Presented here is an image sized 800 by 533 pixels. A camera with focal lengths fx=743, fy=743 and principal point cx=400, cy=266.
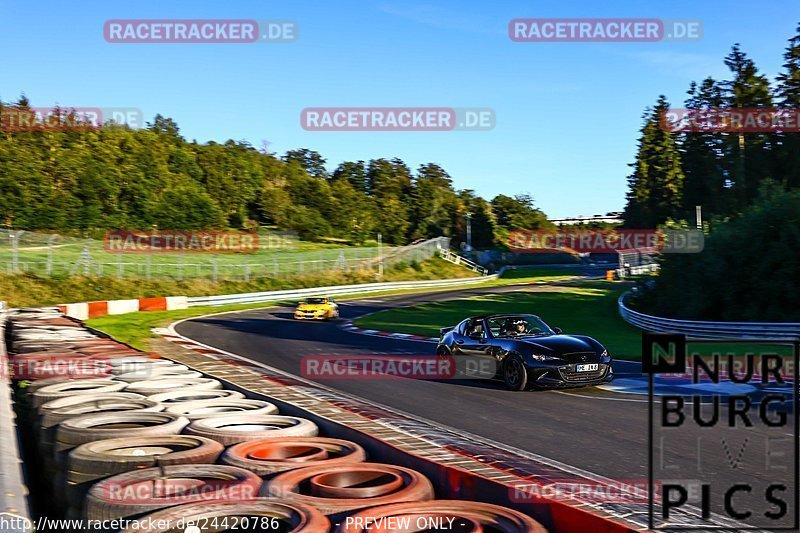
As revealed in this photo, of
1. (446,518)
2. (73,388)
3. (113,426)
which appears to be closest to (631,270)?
(73,388)

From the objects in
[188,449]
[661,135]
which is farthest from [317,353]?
[661,135]

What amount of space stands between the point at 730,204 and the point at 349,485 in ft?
180

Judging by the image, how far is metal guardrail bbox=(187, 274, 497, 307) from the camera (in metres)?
43.2

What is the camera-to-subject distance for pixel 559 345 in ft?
41.3

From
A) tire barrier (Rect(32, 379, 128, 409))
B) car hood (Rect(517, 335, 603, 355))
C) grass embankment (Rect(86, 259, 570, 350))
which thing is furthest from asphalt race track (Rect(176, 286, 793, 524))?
grass embankment (Rect(86, 259, 570, 350))

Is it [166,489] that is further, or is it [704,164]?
[704,164]

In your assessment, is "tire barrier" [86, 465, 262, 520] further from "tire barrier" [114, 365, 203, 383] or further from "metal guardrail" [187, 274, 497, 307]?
"metal guardrail" [187, 274, 497, 307]

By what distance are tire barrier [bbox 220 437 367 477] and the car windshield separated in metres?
7.72

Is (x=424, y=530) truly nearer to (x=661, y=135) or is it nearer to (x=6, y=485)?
(x=6, y=485)

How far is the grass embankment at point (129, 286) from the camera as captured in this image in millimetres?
37031
